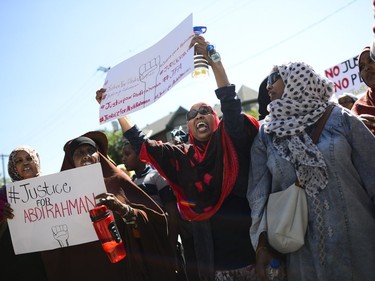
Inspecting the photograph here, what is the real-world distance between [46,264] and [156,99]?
65.2 inches

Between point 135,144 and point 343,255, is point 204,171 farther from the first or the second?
point 343,255

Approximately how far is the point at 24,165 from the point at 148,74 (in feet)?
4.81

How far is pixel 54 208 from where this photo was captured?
10.1ft

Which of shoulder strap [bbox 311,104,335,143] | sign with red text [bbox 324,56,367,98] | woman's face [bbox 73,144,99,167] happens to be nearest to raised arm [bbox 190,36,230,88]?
shoulder strap [bbox 311,104,335,143]

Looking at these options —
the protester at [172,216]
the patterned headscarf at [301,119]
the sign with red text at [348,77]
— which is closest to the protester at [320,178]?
the patterned headscarf at [301,119]

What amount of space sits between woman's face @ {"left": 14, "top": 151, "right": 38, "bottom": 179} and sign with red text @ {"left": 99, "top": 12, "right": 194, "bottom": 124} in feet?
2.77

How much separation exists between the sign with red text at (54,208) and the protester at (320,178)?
4.09 feet

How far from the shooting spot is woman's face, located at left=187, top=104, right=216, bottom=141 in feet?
9.78

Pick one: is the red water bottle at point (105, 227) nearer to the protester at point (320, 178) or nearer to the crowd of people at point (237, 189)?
the crowd of people at point (237, 189)

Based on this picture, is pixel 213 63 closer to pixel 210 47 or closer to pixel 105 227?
pixel 210 47

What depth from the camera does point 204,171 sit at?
2848 millimetres

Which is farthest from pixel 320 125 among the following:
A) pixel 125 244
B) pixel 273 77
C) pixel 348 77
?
pixel 348 77

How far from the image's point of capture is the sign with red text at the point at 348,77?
22.0 ft

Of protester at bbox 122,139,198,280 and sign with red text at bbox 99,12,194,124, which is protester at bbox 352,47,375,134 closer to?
sign with red text at bbox 99,12,194,124
